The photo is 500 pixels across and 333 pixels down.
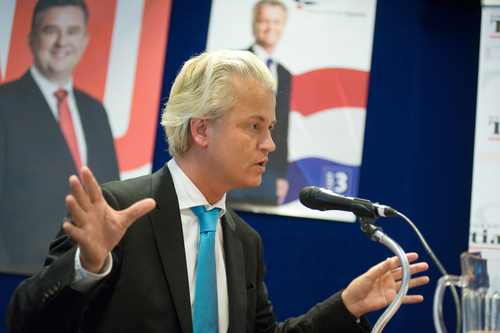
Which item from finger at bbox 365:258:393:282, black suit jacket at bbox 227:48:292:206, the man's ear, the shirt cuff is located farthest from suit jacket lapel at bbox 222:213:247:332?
black suit jacket at bbox 227:48:292:206

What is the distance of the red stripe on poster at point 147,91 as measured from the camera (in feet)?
8.11

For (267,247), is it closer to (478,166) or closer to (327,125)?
(327,125)

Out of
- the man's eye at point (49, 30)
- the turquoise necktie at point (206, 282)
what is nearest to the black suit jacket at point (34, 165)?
the man's eye at point (49, 30)

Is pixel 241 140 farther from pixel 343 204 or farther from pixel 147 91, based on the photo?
pixel 147 91

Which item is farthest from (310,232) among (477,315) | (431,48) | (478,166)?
(477,315)

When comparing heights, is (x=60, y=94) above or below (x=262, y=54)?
below

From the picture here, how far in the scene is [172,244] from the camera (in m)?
1.31

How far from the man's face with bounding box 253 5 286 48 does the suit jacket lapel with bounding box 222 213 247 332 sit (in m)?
1.32

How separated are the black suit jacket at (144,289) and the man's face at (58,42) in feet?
4.75

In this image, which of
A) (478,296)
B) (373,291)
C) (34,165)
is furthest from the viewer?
(34,165)

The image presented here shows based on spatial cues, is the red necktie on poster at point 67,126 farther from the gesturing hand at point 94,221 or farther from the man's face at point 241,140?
the gesturing hand at point 94,221

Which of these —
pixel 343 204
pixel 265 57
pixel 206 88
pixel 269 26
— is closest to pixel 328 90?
pixel 265 57

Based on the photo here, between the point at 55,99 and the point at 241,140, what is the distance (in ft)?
5.11

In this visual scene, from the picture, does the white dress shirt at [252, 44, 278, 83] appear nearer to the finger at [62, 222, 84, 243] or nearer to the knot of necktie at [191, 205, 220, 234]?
the knot of necktie at [191, 205, 220, 234]
